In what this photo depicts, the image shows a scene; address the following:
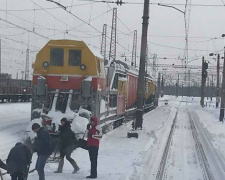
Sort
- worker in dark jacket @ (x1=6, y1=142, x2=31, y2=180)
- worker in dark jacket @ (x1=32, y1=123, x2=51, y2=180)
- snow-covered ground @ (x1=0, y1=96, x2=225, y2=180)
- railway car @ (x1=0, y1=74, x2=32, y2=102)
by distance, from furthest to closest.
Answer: railway car @ (x1=0, y1=74, x2=32, y2=102) < snow-covered ground @ (x1=0, y1=96, x2=225, y2=180) < worker in dark jacket @ (x1=32, y1=123, x2=51, y2=180) < worker in dark jacket @ (x1=6, y1=142, x2=31, y2=180)

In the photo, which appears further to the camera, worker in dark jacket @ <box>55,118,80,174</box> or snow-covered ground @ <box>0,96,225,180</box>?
snow-covered ground @ <box>0,96,225,180</box>

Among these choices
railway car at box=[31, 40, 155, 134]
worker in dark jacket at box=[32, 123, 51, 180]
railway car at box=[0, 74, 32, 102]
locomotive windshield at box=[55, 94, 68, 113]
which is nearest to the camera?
worker in dark jacket at box=[32, 123, 51, 180]

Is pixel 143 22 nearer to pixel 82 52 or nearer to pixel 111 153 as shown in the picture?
pixel 82 52

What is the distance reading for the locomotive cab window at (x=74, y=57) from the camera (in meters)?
17.4

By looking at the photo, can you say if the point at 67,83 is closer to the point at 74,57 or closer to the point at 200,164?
the point at 74,57

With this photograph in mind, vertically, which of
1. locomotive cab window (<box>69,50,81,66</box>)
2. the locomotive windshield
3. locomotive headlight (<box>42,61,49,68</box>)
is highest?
locomotive cab window (<box>69,50,81,66</box>)

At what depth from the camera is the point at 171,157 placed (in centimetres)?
1556

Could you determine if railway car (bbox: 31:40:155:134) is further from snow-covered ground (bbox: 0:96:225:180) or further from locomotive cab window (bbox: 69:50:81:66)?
snow-covered ground (bbox: 0:96:225:180)

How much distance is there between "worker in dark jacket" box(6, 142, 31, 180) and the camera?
8.18 metres

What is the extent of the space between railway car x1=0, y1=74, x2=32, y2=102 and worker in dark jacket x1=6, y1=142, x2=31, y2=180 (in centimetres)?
3591

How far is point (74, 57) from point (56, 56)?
2.57 feet

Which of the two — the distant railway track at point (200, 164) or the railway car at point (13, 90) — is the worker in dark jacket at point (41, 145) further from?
the railway car at point (13, 90)

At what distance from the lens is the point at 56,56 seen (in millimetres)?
17547

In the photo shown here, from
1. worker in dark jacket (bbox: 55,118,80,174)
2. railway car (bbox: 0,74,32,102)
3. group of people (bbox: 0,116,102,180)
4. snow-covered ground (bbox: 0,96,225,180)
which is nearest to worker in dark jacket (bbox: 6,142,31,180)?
group of people (bbox: 0,116,102,180)
